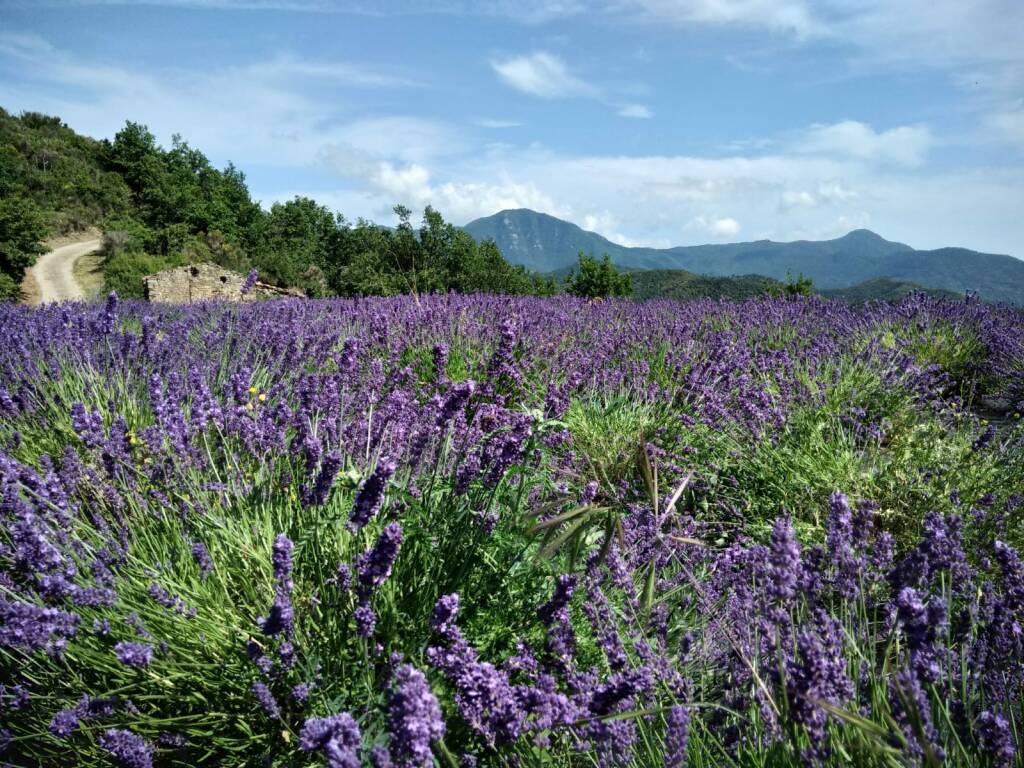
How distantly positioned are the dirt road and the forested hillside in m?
1.11

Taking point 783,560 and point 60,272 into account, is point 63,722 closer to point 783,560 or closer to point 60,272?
point 783,560

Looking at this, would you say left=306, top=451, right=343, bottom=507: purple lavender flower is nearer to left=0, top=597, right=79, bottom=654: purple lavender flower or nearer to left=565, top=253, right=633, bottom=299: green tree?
left=0, top=597, right=79, bottom=654: purple lavender flower

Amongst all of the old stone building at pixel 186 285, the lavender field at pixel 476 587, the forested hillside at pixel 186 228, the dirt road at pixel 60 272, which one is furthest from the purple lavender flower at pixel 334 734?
the dirt road at pixel 60 272

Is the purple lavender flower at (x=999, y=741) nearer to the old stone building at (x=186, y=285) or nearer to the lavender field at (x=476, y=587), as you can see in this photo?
the lavender field at (x=476, y=587)

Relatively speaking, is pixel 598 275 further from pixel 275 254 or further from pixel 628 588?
pixel 628 588

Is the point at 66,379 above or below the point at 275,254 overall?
below

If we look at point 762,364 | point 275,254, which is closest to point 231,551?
point 762,364

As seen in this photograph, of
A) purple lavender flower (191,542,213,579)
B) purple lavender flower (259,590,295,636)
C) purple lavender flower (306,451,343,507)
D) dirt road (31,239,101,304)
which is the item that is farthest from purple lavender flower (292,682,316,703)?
dirt road (31,239,101,304)

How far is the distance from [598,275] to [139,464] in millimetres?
25436

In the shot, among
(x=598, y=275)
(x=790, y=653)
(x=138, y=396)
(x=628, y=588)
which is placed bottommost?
(x=790, y=653)

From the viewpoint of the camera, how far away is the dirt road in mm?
27891

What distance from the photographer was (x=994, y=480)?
3.05m

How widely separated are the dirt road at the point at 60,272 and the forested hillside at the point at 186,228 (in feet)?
3.63

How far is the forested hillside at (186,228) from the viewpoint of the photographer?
29344 mm
